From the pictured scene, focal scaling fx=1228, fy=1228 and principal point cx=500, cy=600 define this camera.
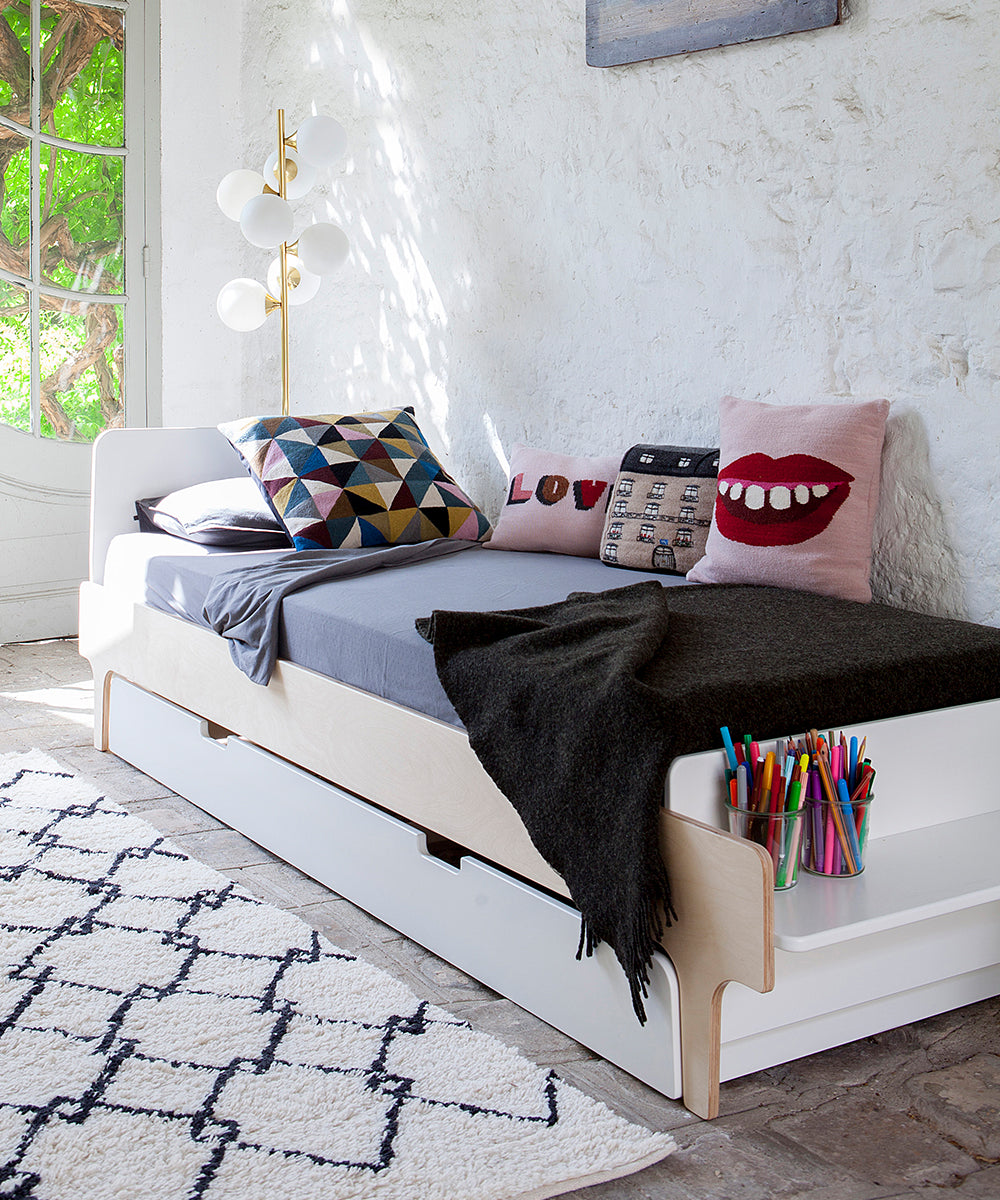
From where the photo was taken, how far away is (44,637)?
4.45m

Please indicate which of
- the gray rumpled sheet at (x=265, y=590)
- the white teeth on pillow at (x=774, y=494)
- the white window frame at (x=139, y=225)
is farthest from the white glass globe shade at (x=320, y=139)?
the white teeth on pillow at (x=774, y=494)

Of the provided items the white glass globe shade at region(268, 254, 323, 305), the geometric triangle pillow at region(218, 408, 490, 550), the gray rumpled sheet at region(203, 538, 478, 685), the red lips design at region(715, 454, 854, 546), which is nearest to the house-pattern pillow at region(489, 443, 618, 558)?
the geometric triangle pillow at region(218, 408, 490, 550)

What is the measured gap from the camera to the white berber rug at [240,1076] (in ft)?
4.60

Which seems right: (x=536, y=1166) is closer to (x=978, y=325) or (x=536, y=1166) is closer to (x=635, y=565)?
(x=635, y=565)

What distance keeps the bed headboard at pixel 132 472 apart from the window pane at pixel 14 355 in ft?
3.79

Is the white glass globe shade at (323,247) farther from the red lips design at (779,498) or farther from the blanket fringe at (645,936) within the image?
the blanket fringe at (645,936)

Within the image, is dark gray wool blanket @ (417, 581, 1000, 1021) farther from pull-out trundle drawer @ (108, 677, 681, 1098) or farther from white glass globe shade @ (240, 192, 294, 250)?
white glass globe shade @ (240, 192, 294, 250)

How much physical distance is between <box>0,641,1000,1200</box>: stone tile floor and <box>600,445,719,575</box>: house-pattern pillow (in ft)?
3.25

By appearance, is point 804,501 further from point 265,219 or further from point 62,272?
point 62,272

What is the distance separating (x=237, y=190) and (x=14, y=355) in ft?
3.69

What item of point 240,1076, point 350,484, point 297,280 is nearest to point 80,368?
point 297,280

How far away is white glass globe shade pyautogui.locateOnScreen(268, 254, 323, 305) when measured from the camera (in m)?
3.93

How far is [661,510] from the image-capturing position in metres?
2.67

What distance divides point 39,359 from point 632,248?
233 cm
